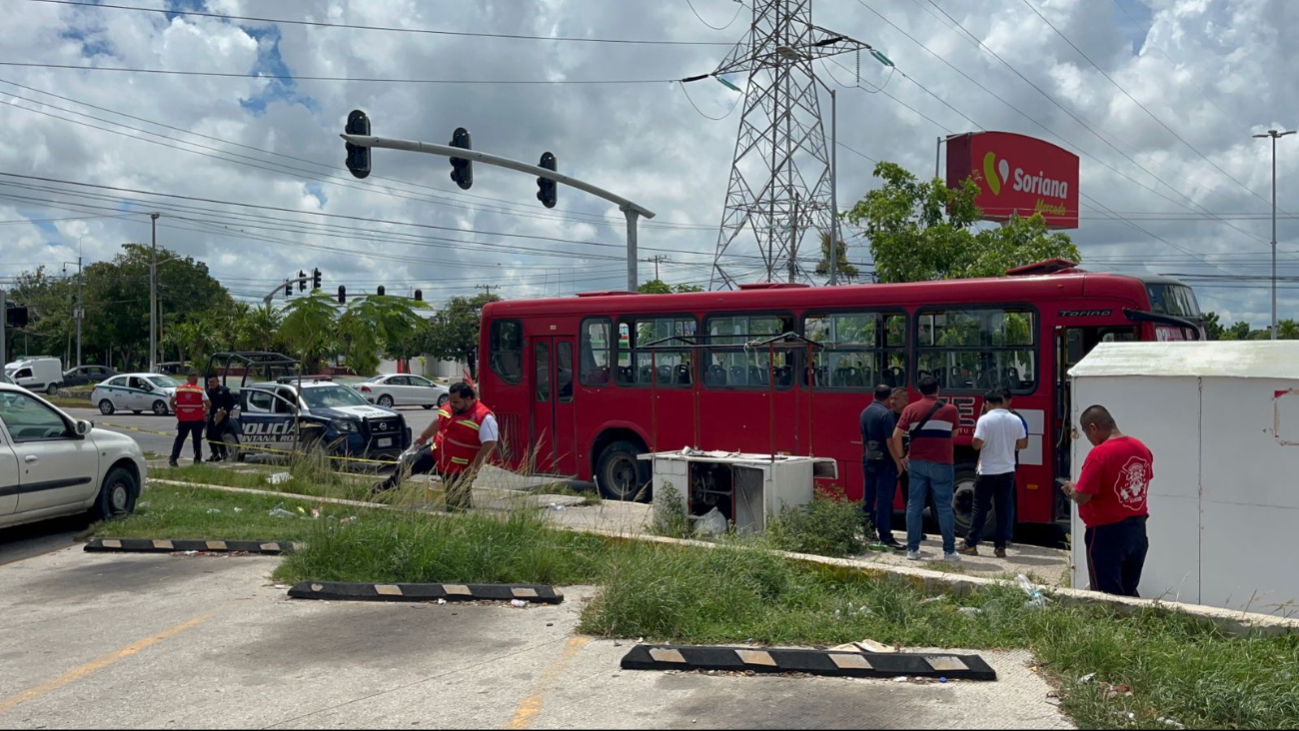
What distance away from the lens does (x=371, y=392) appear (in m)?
39.4

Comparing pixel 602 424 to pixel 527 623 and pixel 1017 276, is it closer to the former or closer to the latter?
pixel 1017 276

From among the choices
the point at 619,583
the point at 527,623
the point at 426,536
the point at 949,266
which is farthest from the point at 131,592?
the point at 949,266

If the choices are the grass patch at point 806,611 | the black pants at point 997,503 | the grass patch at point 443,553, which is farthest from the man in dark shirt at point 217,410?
the black pants at point 997,503

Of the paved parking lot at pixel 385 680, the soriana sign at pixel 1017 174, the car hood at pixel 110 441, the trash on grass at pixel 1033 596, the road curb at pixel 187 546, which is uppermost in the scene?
the soriana sign at pixel 1017 174

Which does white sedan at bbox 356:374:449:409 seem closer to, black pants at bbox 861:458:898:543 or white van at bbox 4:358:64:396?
white van at bbox 4:358:64:396

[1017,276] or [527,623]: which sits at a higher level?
[1017,276]

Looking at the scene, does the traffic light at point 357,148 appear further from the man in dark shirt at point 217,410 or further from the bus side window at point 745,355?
the bus side window at point 745,355

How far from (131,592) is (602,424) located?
293 inches

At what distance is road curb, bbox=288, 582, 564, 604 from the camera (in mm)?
7887

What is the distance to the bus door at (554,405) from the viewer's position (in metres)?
15.5

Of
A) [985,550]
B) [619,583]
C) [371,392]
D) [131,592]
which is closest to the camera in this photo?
[619,583]

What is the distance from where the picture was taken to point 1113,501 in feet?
23.1

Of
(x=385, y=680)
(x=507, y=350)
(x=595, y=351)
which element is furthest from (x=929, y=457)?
(x=507, y=350)

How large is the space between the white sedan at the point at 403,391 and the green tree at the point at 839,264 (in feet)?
47.7
